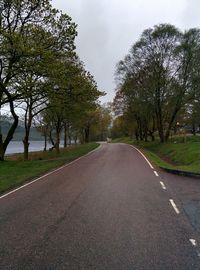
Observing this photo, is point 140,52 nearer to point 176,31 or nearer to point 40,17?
point 176,31

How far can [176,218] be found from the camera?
7691 millimetres

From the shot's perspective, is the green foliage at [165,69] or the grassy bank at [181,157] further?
the green foliage at [165,69]

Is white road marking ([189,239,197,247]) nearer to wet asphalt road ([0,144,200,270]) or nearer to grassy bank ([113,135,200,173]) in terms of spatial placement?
wet asphalt road ([0,144,200,270])

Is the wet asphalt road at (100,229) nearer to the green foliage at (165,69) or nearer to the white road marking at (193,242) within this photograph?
the white road marking at (193,242)

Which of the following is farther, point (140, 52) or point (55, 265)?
point (140, 52)

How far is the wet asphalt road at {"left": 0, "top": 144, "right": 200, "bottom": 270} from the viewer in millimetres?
5062

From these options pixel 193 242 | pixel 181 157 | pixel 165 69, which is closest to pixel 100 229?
pixel 193 242

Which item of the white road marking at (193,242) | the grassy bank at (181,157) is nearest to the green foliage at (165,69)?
the grassy bank at (181,157)

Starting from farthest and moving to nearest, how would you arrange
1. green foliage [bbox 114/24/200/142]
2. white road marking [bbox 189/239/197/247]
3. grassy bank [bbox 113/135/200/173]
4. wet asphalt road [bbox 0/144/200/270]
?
green foliage [bbox 114/24/200/142], grassy bank [bbox 113/135/200/173], white road marking [bbox 189/239/197/247], wet asphalt road [bbox 0/144/200/270]

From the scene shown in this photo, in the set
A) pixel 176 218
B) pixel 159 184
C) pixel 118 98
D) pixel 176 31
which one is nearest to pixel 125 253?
pixel 176 218

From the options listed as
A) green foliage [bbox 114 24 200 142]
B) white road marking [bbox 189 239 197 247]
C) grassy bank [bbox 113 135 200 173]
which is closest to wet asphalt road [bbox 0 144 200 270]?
white road marking [bbox 189 239 197 247]

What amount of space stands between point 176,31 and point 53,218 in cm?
3821

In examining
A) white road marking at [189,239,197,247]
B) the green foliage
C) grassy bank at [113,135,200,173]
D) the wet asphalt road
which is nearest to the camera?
the wet asphalt road

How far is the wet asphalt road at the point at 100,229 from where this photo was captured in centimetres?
506
